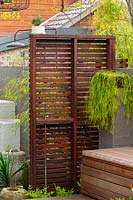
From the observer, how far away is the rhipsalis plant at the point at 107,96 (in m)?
7.52

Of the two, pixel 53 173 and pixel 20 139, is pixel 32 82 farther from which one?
pixel 20 139

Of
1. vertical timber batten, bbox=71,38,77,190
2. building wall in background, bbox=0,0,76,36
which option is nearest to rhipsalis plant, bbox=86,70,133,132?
vertical timber batten, bbox=71,38,77,190

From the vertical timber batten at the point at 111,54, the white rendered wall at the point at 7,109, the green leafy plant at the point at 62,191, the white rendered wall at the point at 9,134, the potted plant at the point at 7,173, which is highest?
the vertical timber batten at the point at 111,54

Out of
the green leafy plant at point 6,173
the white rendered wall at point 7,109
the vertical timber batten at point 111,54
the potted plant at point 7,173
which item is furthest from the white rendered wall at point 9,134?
the vertical timber batten at point 111,54

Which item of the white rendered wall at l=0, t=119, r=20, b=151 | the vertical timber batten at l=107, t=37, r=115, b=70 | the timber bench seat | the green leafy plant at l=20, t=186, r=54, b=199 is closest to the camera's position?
the timber bench seat

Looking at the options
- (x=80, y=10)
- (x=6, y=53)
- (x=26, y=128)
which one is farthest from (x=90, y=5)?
(x=26, y=128)

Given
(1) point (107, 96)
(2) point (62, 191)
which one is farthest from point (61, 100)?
(2) point (62, 191)

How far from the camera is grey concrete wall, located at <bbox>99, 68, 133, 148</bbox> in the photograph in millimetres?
7684

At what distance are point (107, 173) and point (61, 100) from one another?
1.41 metres

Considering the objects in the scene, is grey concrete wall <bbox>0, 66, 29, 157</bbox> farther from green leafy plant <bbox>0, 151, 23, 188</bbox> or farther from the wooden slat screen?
the wooden slat screen

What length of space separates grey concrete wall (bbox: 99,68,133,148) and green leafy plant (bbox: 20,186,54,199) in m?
1.04

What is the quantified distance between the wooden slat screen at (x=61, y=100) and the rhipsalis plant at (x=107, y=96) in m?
0.17

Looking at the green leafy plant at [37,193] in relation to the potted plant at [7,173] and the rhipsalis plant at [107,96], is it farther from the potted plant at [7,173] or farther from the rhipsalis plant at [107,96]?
the rhipsalis plant at [107,96]

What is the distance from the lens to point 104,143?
25.6ft
